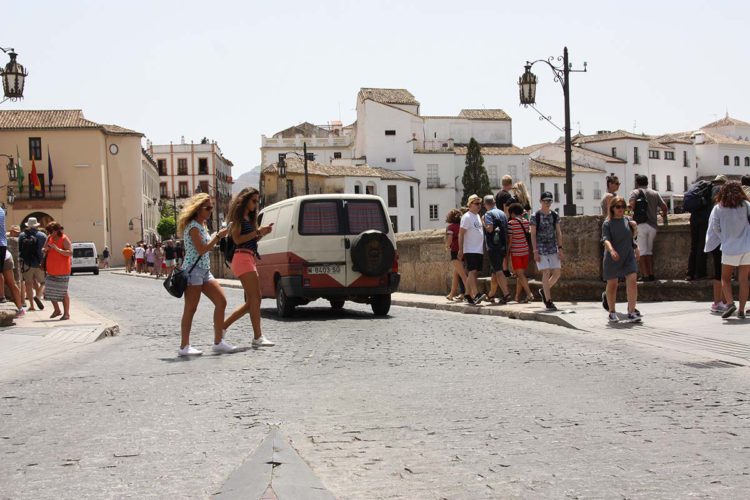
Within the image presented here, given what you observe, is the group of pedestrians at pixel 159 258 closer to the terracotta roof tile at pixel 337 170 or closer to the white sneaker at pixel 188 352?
the terracotta roof tile at pixel 337 170

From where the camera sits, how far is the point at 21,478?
16.3 ft

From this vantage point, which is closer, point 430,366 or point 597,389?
point 597,389

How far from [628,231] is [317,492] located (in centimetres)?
911

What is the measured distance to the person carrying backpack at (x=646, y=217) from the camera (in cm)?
1590

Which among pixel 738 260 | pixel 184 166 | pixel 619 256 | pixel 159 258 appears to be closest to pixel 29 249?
pixel 619 256

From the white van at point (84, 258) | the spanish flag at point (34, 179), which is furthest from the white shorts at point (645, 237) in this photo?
the spanish flag at point (34, 179)

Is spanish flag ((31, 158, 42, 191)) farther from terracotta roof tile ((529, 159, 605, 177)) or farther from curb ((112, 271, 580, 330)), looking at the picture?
curb ((112, 271, 580, 330))

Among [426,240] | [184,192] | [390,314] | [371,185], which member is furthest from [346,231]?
[184,192]

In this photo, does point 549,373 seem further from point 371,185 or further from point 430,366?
point 371,185

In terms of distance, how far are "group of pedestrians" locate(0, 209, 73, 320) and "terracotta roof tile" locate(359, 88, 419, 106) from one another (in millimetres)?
79689

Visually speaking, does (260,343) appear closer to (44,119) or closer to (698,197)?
(698,197)

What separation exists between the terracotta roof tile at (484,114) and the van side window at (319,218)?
88.4 meters

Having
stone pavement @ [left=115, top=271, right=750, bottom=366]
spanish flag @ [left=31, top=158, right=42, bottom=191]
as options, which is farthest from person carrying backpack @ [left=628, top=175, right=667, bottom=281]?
spanish flag @ [left=31, top=158, right=42, bottom=191]

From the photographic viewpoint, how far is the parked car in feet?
52.1
